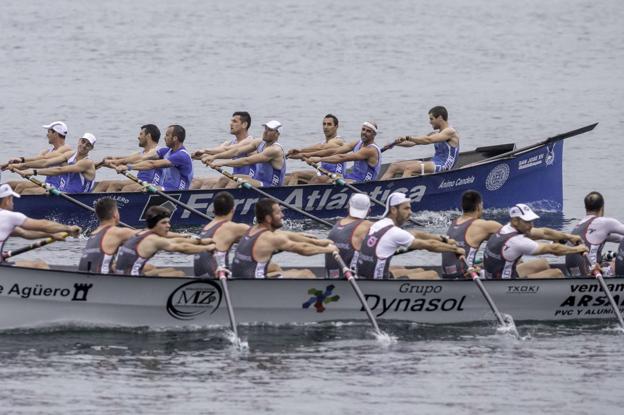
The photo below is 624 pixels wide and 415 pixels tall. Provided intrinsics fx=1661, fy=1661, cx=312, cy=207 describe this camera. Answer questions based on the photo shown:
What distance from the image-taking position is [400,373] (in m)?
20.8

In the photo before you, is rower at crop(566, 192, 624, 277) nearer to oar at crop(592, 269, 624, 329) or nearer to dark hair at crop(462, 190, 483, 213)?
oar at crop(592, 269, 624, 329)

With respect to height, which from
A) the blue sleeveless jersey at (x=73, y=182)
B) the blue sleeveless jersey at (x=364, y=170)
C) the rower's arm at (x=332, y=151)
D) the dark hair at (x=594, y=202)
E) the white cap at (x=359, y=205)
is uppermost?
the rower's arm at (x=332, y=151)

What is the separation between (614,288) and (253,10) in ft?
163

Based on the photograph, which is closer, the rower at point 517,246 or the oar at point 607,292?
the rower at point 517,246

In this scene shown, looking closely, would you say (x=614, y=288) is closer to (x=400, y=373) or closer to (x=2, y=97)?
(x=400, y=373)

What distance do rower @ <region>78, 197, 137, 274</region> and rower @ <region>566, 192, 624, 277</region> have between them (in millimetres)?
6491

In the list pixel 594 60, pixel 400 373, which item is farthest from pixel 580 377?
pixel 594 60

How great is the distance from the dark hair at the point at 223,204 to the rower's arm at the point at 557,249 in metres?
4.28

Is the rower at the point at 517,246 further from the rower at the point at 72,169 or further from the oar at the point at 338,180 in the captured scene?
the rower at the point at 72,169

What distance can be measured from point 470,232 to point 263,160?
26.7 ft

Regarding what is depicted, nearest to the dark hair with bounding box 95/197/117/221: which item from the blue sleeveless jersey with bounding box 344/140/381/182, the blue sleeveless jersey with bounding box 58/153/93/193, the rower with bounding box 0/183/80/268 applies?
the rower with bounding box 0/183/80/268

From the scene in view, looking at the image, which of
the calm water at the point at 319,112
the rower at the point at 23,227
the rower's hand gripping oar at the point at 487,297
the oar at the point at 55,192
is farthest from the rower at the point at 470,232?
the oar at the point at 55,192

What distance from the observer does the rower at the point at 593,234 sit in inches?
A: 947

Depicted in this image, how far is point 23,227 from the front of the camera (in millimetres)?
23000
